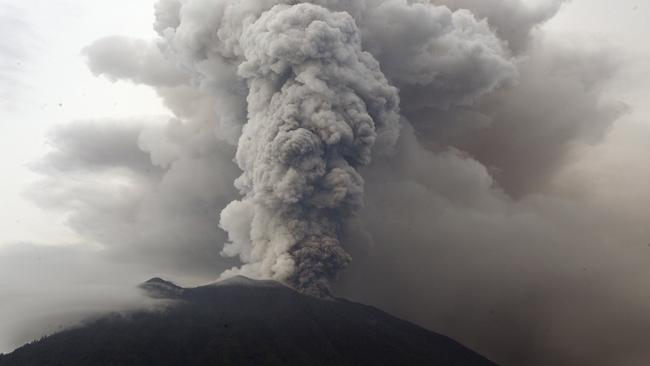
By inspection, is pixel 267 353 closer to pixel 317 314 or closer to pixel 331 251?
pixel 317 314

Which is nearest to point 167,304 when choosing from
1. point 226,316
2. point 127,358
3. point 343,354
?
point 226,316

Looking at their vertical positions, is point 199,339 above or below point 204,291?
below

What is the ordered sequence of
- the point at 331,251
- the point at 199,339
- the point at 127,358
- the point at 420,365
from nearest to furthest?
the point at 331,251 → the point at 127,358 → the point at 199,339 → the point at 420,365

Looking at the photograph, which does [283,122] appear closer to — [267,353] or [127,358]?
[267,353]

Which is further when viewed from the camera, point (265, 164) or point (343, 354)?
point (343, 354)

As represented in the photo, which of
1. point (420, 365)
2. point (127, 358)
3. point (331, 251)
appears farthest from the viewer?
point (420, 365)

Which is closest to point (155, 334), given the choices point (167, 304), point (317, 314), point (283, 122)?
point (167, 304)

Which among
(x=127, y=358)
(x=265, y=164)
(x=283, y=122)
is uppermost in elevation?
(x=283, y=122)
